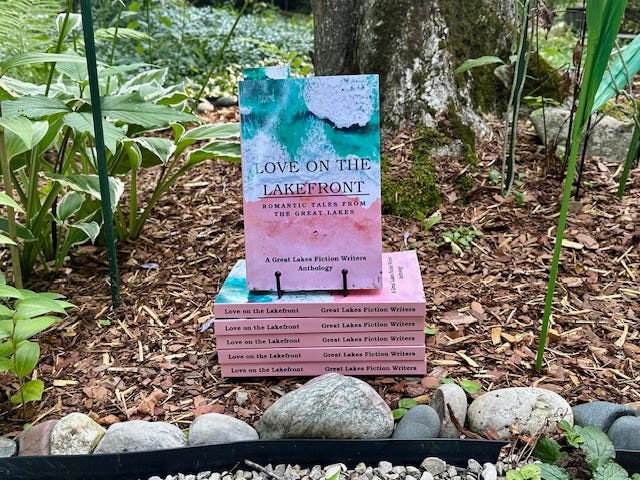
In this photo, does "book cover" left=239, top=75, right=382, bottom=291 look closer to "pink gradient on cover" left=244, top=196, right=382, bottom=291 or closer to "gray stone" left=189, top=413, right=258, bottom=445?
"pink gradient on cover" left=244, top=196, right=382, bottom=291

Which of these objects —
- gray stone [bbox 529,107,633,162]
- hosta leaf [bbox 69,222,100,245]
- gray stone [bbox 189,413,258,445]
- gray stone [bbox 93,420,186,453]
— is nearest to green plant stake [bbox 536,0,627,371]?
gray stone [bbox 189,413,258,445]

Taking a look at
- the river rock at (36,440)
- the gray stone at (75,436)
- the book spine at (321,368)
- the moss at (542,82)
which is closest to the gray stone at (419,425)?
the book spine at (321,368)

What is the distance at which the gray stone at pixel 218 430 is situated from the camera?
1.71 meters

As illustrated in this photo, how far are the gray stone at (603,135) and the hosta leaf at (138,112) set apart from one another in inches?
65.0

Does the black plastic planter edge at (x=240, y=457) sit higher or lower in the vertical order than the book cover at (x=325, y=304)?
lower

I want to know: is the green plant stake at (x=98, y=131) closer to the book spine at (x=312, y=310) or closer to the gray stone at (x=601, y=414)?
the book spine at (x=312, y=310)

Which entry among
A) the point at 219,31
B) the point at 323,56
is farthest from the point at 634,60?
the point at 219,31

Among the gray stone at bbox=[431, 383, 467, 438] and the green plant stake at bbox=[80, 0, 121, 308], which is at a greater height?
the green plant stake at bbox=[80, 0, 121, 308]

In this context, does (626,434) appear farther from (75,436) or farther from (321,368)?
(75,436)

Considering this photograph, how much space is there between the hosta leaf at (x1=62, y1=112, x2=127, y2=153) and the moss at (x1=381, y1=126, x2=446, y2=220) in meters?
1.09

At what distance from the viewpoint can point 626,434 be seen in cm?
164

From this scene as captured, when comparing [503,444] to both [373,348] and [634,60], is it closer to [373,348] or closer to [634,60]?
[373,348]

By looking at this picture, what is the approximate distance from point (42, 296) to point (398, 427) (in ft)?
3.39

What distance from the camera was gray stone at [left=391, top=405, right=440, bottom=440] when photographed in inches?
66.3
